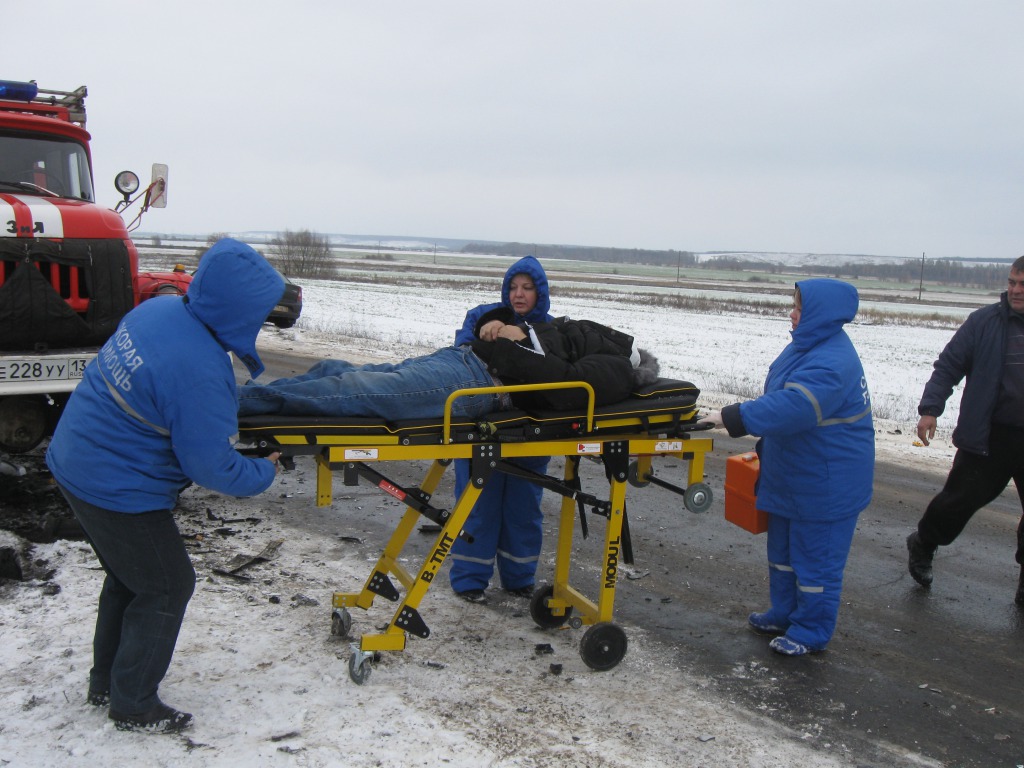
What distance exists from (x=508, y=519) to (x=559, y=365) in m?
1.30

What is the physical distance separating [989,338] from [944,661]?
2055 millimetres

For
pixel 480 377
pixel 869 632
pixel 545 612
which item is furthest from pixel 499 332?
pixel 869 632

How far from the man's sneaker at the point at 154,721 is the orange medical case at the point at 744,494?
3044 mm

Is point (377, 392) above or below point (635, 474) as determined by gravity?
above

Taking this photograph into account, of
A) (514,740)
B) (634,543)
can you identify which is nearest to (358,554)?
A: (634,543)

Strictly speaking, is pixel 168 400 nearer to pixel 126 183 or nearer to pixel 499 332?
pixel 499 332

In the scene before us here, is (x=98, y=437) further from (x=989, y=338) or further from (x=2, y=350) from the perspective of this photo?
(x=989, y=338)

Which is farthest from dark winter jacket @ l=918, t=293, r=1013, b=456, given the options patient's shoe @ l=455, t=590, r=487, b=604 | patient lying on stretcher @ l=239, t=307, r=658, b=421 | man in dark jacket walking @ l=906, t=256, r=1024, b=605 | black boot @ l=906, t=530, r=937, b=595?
patient's shoe @ l=455, t=590, r=487, b=604

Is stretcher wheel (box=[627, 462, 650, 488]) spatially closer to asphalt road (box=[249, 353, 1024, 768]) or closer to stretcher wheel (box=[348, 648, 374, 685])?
asphalt road (box=[249, 353, 1024, 768])

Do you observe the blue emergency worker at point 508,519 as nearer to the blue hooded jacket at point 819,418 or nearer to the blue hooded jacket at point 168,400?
A: the blue hooded jacket at point 819,418

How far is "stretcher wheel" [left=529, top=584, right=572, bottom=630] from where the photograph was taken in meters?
4.57

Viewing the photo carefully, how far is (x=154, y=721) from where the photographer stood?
3.31 meters

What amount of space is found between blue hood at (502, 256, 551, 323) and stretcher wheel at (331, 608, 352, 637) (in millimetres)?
1902

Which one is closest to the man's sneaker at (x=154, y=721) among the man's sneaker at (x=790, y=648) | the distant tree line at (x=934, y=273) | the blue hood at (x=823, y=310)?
the man's sneaker at (x=790, y=648)
